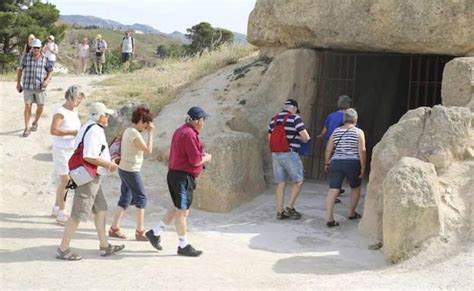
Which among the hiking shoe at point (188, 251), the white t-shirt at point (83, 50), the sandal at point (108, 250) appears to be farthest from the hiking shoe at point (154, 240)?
the white t-shirt at point (83, 50)

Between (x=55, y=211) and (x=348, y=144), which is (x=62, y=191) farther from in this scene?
(x=348, y=144)

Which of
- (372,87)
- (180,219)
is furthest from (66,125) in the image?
(372,87)

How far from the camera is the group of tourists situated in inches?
315

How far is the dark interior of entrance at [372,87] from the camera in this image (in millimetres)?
11156

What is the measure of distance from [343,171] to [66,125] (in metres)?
3.37

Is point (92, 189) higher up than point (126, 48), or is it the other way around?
point (126, 48)

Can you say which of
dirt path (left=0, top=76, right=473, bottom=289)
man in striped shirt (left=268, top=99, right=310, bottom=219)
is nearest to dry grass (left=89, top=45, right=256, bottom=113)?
dirt path (left=0, top=76, right=473, bottom=289)

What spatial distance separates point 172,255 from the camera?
672 centimetres

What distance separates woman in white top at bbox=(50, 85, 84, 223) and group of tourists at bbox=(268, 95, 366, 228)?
2511 millimetres

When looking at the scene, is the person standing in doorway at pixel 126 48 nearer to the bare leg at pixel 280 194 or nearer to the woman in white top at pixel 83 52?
the woman in white top at pixel 83 52

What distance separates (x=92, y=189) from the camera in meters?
6.42

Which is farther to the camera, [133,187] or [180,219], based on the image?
[133,187]

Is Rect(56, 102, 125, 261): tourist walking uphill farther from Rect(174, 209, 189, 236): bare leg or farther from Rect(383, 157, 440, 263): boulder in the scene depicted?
Rect(383, 157, 440, 263): boulder

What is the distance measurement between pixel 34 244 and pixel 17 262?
66 cm
